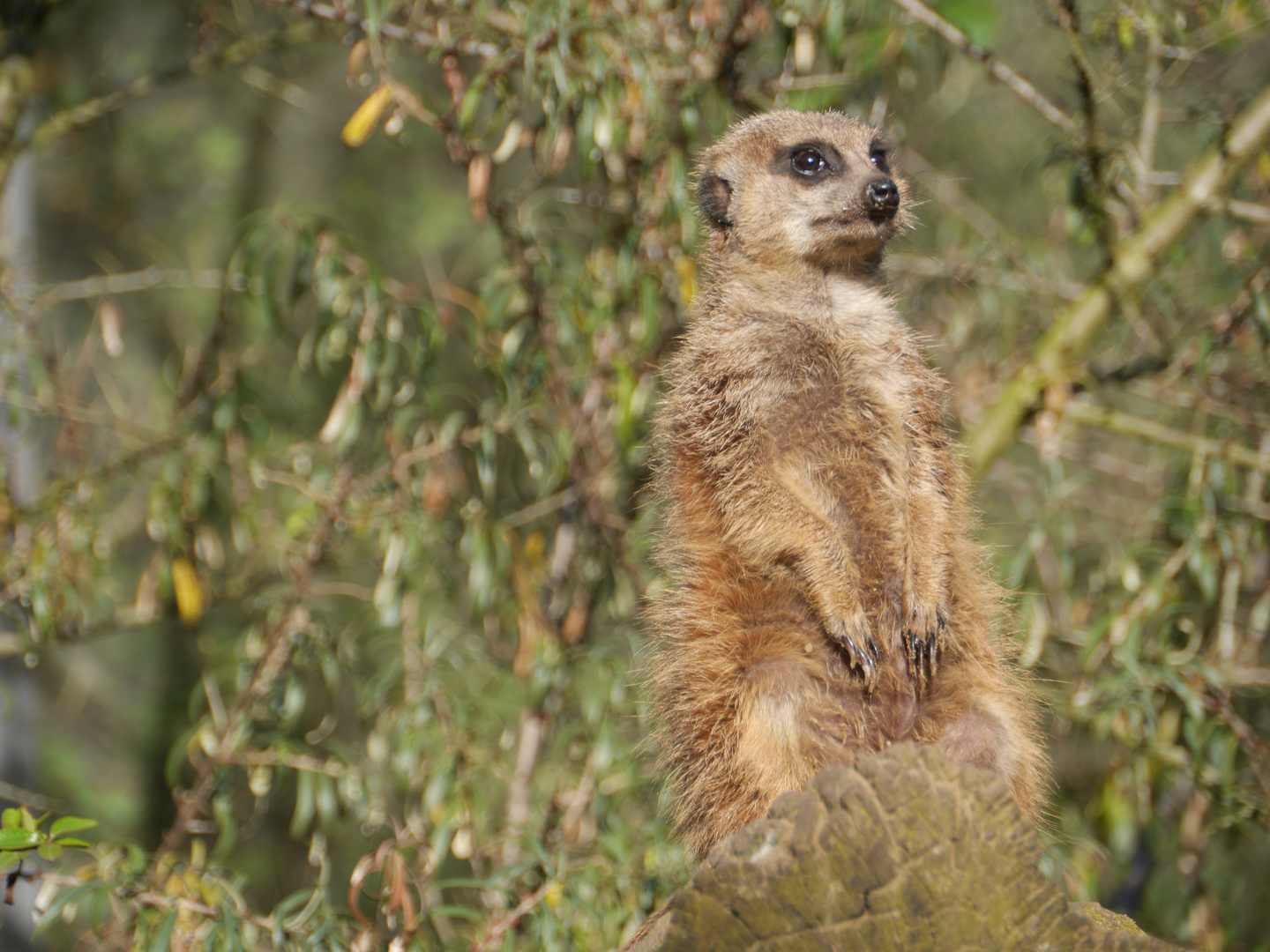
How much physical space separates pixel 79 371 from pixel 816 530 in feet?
8.02

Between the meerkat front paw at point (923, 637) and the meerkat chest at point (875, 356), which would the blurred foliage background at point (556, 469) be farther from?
the meerkat front paw at point (923, 637)

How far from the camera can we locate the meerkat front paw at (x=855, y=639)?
5.83 feet

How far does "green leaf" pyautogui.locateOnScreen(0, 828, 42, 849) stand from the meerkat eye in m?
2.01

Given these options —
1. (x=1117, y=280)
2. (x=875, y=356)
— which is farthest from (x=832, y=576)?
(x=1117, y=280)

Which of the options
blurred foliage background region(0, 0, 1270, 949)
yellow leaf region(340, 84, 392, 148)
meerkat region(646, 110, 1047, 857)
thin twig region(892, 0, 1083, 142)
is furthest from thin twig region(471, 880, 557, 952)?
thin twig region(892, 0, 1083, 142)

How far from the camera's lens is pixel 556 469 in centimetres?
288

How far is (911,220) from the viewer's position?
258 cm

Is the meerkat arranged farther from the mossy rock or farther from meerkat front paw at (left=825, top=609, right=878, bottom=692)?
the mossy rock

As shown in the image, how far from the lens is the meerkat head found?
2248 millimetres

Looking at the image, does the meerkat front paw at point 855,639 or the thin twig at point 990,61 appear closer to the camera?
the meerkat front paw at point 855,639

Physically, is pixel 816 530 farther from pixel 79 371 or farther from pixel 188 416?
pixel 79 371

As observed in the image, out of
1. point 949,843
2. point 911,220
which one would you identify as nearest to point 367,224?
point 911,220

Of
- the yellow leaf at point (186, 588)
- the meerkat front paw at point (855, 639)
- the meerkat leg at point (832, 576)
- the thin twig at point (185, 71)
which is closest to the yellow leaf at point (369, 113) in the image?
the thin twig at point (185, 71)

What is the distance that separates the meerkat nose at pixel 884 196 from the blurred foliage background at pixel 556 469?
0.47 meters
